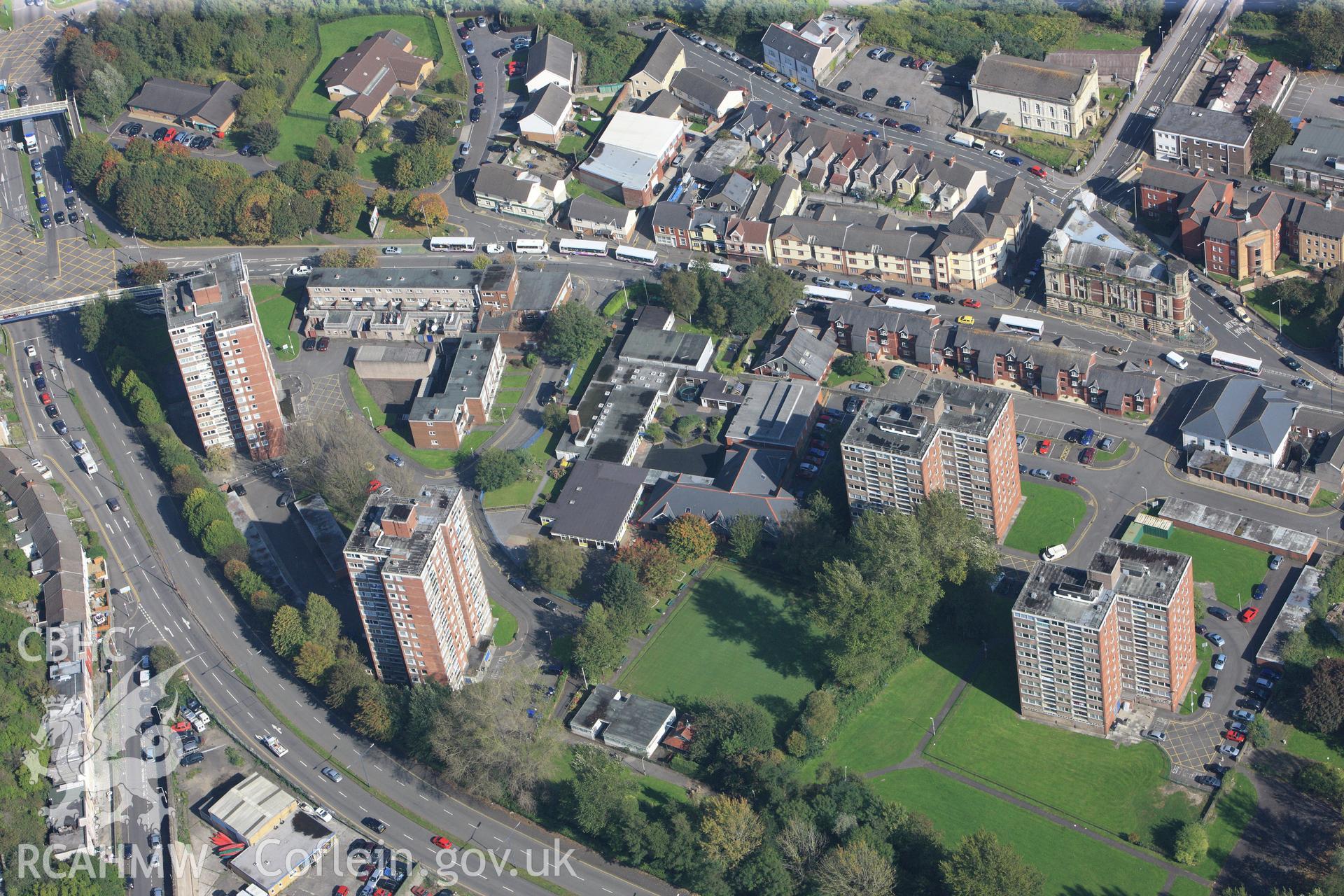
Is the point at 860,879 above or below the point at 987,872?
below

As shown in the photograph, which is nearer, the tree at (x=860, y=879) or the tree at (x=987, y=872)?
the tree at (x=987, y=872)

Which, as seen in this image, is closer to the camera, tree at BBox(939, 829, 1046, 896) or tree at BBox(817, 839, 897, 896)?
tree at BBox(939, 829, 1046, 896)

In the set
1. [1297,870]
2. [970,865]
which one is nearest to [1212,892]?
[1297,870]

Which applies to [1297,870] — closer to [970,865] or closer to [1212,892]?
[1212,892]

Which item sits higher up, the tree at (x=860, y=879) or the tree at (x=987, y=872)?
the tree at (x=987, y=872)

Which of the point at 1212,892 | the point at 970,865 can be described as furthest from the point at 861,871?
the point at 1212,892

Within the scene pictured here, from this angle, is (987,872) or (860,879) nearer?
(987,872)

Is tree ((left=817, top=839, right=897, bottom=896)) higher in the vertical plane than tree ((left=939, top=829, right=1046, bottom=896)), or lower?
lower
